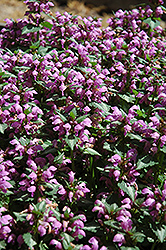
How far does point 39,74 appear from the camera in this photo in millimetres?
2736

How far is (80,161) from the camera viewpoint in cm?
262

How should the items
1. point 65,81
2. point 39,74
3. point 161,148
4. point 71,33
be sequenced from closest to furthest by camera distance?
point 161,148, point 65,81, point 39,74, point 71,33

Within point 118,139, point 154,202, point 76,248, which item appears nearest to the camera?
point 76,248

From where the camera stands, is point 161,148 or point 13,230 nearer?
point 13,230

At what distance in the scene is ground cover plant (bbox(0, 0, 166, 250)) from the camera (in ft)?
6.31

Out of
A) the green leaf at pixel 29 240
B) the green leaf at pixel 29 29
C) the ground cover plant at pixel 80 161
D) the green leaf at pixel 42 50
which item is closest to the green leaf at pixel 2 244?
the ground cover plant at pixel 80 161

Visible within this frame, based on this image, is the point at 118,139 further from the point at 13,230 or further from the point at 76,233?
the point at 13,230

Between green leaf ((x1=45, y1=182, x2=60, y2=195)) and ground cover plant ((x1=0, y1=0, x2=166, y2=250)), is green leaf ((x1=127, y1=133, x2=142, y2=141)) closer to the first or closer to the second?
ground cover plant ((x1=0, y1=0, x2=166, y2=250))

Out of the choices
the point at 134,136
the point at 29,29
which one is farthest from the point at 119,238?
the point at 29,29

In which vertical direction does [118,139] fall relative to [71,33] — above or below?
below

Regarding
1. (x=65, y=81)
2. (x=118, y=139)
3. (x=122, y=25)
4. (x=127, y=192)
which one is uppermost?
(x=122, y=25)

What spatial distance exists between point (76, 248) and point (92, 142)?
85 cm

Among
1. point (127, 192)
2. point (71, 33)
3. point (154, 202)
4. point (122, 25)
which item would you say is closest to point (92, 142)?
point (127, 192)

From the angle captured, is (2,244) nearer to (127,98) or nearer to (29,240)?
(29,240)
